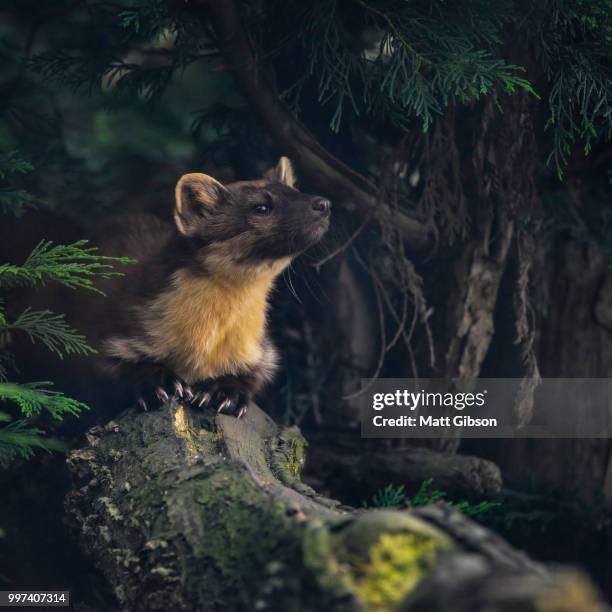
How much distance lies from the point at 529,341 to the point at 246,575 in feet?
8.84

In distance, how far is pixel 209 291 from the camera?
4062 millimetres

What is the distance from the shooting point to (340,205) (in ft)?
15.6

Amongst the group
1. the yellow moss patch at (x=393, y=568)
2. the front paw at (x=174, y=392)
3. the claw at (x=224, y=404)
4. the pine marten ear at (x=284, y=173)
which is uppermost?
the pine marten ear at (x=284, y=173)

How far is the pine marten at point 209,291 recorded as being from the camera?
399cm

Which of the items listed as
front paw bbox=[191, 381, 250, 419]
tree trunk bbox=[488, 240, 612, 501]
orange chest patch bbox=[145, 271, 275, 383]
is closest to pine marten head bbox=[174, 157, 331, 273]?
orange chest patch bbox=[145, 271, 275, 383]

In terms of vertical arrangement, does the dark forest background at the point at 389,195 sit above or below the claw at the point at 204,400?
above

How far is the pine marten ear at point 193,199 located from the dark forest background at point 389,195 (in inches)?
24.7

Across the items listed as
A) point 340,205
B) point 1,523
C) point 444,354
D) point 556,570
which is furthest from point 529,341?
point 1,523

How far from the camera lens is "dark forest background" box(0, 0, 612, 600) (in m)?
3.94

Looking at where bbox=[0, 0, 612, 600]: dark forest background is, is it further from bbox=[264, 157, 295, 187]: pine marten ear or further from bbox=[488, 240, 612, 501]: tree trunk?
bbox=[264, 157, 295, 187]: pine marten ear

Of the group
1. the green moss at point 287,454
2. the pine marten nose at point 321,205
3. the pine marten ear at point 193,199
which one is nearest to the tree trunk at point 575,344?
the pine marten nose at point 321,205

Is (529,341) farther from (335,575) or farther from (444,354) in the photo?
(335,575)

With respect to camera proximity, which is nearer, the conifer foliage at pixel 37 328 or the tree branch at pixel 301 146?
the conifer foliage at pixel 37 328

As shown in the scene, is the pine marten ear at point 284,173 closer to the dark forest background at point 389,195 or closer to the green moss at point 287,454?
the dark forest background at point 389,195
